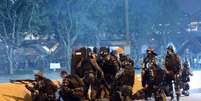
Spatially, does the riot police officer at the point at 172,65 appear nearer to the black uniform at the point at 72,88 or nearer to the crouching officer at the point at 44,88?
the black uniform at the point at 72,88

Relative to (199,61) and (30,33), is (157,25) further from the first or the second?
(30,33)

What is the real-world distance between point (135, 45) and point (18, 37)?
1318 centimetres

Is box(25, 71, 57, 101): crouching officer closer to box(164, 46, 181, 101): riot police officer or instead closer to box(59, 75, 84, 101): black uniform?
box(59, 75, 84, 101): black uniform

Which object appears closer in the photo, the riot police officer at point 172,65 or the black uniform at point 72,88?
the black uniform at point 72,88

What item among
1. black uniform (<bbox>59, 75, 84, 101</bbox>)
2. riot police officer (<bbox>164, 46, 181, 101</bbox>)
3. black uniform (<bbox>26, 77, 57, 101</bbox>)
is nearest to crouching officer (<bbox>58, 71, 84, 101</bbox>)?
black uniform (<bbox>59, 75, 84, 101</bbox>)

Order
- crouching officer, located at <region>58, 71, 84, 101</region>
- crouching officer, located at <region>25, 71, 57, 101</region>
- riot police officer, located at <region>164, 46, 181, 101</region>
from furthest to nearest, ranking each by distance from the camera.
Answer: riot police officer, located at <region>164, 46, 181, 101</region> < crouching officer, located at <region>25, 71, 57, 101</region> < crouching officer, located at <region>58, 71, 84, 101</region>

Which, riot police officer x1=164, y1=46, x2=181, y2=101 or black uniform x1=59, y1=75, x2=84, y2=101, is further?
riot police officer x1=164, y1=46, x2=181, y2=101

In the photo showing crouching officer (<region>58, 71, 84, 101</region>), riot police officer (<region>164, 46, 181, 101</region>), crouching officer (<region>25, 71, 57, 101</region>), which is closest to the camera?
crouching officer (<region>58, 71, 84, 101</region>)

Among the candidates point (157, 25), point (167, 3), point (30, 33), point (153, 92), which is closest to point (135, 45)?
point (157, 25)

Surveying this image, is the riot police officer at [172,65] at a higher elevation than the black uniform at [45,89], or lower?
higher

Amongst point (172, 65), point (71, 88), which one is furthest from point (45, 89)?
point (172, 65)

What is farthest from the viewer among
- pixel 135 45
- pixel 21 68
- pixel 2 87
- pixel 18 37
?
pixel 135 45

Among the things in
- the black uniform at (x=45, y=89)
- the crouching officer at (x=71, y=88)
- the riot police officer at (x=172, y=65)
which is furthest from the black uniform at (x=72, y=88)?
the riot police officer at (x=172, y=65)

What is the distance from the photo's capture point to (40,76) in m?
12.4
